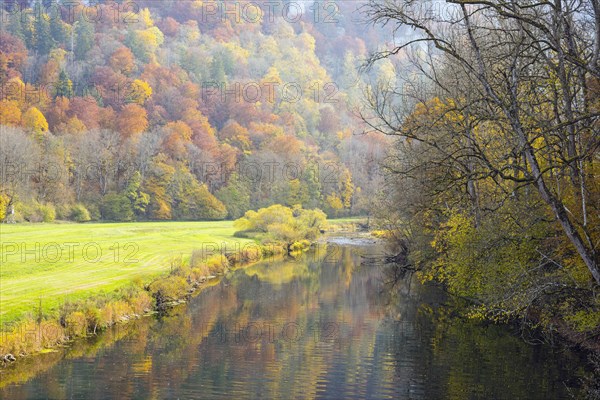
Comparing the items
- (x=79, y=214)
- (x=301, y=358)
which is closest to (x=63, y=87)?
(x=79, y=214)

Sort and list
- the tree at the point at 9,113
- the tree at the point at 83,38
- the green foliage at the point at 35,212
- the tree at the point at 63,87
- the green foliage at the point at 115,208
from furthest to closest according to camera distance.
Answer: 1. the tree at the point at 83,38
2. the tree at the point at 63,87
3. the tree at the point at 9,113
4. the green foliage at the point at 115,208
5. the green foliage at the point at 35,212

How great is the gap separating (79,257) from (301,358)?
793 inches

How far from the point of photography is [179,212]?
76375mm

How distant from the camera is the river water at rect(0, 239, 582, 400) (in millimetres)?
16359

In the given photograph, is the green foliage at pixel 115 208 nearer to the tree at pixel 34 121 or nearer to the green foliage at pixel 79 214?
the green foliage at pixel 79 214

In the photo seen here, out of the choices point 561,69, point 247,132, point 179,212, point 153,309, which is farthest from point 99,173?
point 561,69

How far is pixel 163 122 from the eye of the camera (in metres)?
97.2

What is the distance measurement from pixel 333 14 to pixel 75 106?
114 meters

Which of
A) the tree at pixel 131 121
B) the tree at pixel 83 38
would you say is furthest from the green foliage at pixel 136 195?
the tree at pixel 83 38

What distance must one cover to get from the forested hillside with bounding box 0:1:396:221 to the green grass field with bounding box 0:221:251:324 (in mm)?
10882

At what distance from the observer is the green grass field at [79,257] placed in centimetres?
2434

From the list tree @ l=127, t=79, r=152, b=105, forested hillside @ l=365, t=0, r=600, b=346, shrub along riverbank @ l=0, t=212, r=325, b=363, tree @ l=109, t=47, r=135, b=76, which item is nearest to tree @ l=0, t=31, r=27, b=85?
tree @ l=109, t=47, r=135, b=76

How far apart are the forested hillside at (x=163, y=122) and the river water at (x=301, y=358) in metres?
15.4

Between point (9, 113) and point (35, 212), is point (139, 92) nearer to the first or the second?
point (9, 113)
